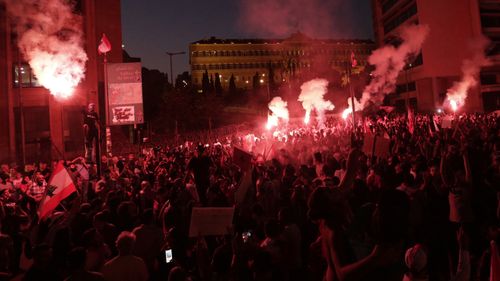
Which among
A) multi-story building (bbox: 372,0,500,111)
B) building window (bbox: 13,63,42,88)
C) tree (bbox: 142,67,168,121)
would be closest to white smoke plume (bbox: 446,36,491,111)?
multi-story building (bbox: 372,0,500,111)

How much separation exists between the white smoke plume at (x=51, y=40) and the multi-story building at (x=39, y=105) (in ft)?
3.17

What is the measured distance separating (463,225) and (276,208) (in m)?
3.02

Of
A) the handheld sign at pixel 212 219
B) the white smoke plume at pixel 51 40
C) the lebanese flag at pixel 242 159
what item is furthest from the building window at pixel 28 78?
the handheld sign at pixel 212 219

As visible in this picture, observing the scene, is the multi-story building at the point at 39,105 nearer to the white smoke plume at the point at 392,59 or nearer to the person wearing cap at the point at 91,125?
the person wearing cap at the point at 91,125

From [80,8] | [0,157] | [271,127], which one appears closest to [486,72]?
[271,127]

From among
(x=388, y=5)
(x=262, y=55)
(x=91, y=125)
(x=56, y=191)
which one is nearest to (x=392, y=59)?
(x=388, y=5)

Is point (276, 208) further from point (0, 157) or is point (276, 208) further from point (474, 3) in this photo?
point (474, 3)

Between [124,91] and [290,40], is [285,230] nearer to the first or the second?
[124,91]

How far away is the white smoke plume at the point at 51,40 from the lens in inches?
901

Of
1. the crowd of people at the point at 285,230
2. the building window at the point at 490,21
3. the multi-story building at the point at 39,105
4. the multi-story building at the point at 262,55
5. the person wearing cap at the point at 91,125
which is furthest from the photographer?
the multi-story building at the point at 262,55

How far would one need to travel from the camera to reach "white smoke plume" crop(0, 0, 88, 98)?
75.1 ft

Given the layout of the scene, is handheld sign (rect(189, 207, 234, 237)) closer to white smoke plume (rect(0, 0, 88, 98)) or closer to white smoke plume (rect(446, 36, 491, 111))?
white smoke plume (rect(0, 0, 88, 98))

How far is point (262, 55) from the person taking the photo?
120 m

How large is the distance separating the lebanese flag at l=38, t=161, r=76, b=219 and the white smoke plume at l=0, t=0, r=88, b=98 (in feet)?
53.8
